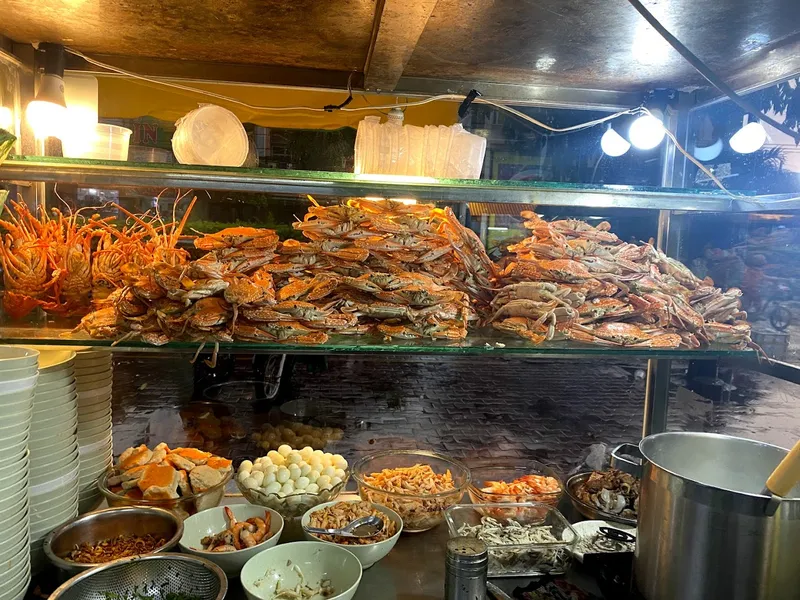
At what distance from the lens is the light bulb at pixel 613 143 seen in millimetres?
2863

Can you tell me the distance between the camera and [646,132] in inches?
100

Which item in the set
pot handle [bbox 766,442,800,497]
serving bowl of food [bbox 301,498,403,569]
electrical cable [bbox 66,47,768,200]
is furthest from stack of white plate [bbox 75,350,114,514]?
pot handle [bbox 766,442,800,497]

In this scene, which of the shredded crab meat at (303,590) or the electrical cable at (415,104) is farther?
the electrical cable at (415,104)

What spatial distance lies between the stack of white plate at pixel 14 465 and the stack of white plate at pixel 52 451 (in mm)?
182

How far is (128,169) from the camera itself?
176cm

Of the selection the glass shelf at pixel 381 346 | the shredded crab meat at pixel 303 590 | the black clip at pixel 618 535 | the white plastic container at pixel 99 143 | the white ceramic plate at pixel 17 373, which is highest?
the white plastic container at pixel 99 143

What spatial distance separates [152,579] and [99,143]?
5.24ft

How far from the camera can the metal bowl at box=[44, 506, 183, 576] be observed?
1.70 metres

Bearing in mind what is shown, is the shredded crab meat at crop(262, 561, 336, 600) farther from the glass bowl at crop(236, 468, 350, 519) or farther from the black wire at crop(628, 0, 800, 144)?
the black wire at crop(628, 0, 800, 144)

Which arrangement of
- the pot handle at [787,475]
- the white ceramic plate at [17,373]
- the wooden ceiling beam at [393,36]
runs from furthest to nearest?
the wooden ceiling beam at [393,36], the white ceramic plate at [17,373], the pot handle at [787,475]

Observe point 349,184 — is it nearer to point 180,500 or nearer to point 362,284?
point 362,284

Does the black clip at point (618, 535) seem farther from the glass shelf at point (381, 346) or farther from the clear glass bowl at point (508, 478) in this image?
the glass shelf at point (381, 346)

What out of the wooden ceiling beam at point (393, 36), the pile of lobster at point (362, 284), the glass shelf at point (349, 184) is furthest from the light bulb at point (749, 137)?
the wooden ceiling beam at point (393, 36)

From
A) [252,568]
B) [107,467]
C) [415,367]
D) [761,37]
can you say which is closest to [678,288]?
[761,37]
